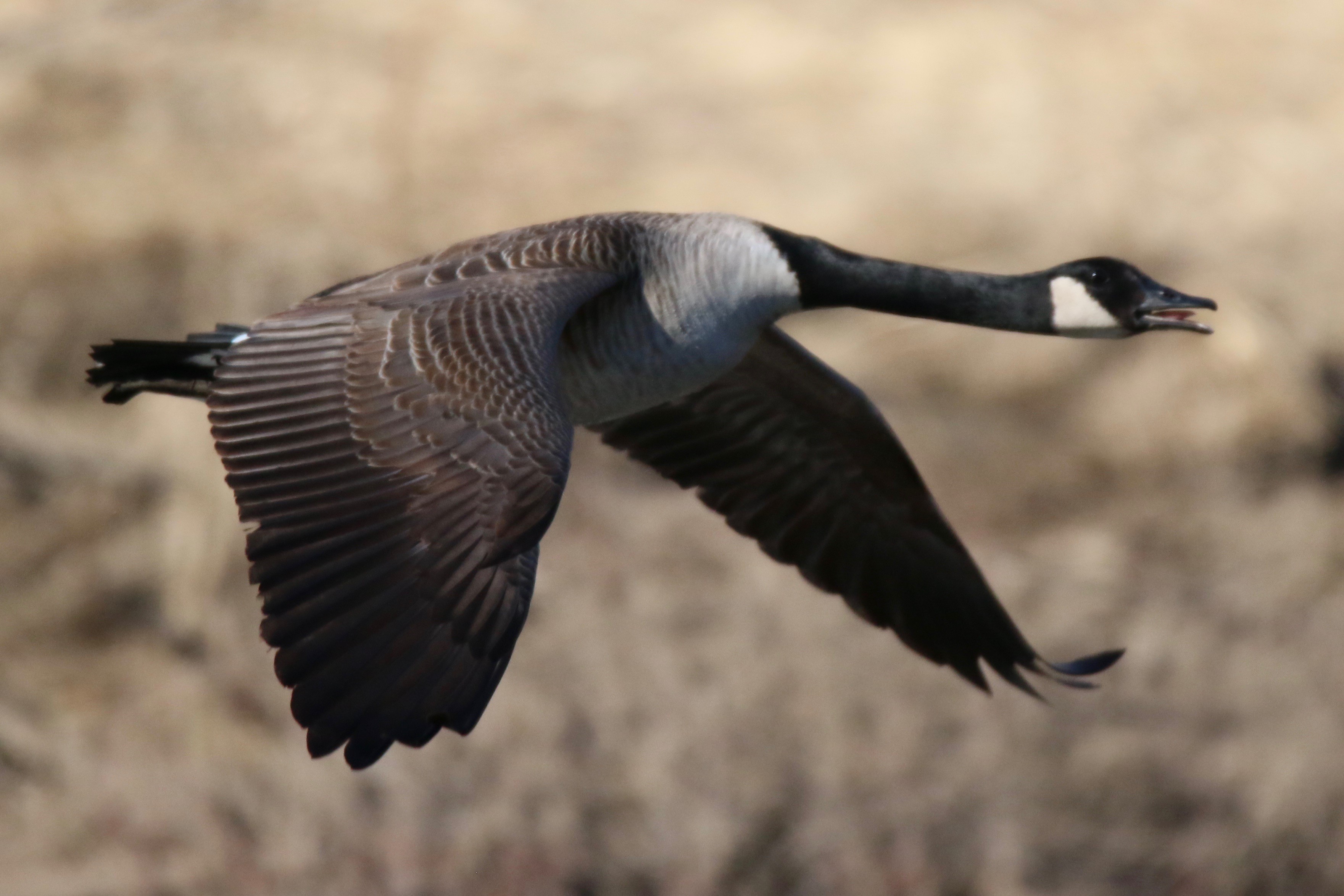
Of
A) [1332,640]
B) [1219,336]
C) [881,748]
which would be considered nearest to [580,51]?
[1219,336]

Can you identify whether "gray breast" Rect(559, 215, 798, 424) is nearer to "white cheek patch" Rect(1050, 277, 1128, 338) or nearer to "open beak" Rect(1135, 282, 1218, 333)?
"white cheek patch" Rect(1050, 277, 1128, 338)

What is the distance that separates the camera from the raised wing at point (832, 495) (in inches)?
237

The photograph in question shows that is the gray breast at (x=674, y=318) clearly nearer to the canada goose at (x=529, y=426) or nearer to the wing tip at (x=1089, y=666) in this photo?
the canada goose at (x=529, y=426)

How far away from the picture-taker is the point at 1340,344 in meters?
10.4

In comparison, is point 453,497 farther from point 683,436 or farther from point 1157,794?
point 1157,794

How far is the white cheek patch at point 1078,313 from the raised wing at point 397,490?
5.03 ft

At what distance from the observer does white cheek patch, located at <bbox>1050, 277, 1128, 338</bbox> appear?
5.15 m

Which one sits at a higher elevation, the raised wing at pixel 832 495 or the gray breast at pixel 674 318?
the gray breast at pixel 674 318

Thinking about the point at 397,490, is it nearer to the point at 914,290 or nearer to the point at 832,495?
the point at 914,290

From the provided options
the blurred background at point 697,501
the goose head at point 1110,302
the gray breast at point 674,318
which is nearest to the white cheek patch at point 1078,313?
the goose head at point 1110,302

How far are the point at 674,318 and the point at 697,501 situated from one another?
4.27m

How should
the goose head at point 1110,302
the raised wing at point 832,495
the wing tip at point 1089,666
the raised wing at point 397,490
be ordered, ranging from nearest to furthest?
1. the raised wing at point 397,490
2. the goose head at point 1110,302
3. the wing tip at point 1089,666
4. the raised wing at point 832,495

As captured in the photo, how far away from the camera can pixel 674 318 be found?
4941 mm

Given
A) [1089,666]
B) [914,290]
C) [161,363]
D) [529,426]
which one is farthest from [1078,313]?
[161,363]
